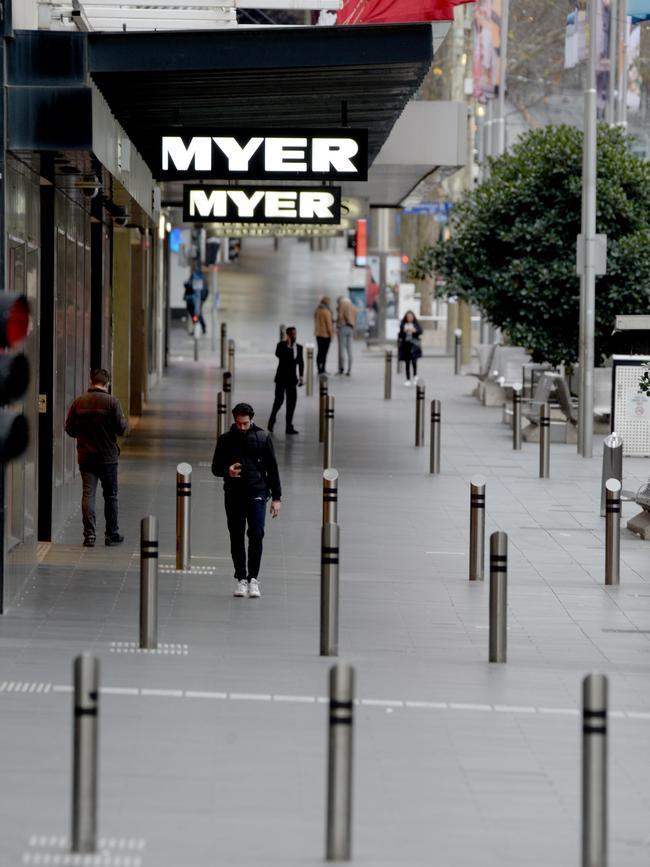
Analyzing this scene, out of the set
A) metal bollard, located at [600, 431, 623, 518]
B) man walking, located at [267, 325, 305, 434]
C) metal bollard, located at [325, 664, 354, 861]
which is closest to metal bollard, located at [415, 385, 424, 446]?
man walking, located at [267, 325, 305, 434]

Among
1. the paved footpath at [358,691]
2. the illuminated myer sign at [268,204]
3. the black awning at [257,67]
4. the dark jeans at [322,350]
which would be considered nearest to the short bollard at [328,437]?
the paved footpath at [358,691]

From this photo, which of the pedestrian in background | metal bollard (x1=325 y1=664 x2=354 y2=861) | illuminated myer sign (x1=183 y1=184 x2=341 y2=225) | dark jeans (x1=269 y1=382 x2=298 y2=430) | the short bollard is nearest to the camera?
metal bollard (x1=325 y1=664 x2=354 y2=861)

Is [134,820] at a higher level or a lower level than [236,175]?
lower

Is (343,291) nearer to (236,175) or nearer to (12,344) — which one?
(236,175)

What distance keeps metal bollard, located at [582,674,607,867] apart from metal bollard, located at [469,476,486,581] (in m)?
8.06

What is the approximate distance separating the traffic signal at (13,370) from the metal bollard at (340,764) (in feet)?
5.40

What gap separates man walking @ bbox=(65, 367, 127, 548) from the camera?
16.9m

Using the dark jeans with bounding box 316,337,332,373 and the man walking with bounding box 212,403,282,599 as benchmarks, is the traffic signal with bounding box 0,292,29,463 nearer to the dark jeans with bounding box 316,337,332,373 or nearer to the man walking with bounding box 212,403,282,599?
the man walking with bounding box 212,403,282,599

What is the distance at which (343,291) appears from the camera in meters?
70.2

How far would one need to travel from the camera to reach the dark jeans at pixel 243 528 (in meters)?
14.2

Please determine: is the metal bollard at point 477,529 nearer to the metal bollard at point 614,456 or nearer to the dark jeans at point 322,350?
the metal bollard at point 614,456

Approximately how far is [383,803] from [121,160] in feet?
32.1

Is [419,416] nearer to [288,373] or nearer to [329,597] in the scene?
[288,373]

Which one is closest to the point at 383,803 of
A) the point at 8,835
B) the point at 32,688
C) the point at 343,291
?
the point at 8,835
